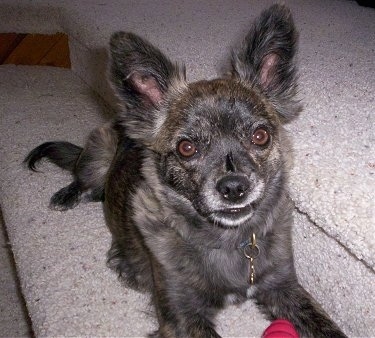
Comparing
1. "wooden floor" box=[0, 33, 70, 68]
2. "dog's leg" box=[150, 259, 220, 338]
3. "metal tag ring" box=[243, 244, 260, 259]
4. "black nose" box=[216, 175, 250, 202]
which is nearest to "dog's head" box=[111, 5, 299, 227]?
"black nose" box=[216, 175, 250, 202]

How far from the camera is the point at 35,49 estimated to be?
3.82m

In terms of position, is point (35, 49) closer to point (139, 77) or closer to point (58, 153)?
point (58, 153)

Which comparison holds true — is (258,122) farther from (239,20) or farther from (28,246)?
(239,20)

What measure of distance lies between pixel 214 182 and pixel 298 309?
0.49 meters

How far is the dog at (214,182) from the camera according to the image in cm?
148

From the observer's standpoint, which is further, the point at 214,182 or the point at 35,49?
the point at 35,49

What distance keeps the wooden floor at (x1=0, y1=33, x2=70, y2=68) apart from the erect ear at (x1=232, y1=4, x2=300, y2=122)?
2235 mm

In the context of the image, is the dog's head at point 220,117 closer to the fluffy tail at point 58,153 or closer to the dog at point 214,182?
the dog at point 214,182

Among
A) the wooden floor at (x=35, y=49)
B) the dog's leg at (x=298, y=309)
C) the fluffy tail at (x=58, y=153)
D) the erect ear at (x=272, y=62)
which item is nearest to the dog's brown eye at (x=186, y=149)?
the erect ear at (x=272, y=62)

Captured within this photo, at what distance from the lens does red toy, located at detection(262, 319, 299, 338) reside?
1.45 meters

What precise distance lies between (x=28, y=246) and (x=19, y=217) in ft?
0.70

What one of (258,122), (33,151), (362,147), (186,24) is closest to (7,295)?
(33,151)

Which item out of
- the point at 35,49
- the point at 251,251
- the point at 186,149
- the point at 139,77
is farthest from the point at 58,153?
the point at 35,49

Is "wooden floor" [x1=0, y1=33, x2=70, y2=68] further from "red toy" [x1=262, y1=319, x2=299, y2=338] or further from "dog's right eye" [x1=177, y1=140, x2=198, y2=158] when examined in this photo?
"red toy" [x1=262, y1=319, x2=299, y2=338]
